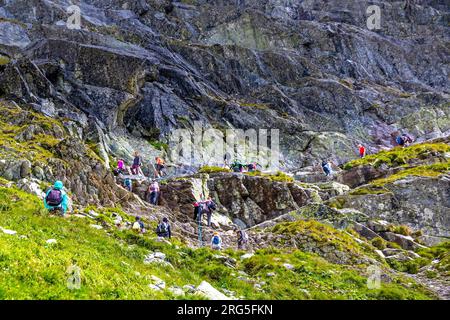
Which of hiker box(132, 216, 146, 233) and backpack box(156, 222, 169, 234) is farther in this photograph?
backpack box(156, 222, 169, 234)

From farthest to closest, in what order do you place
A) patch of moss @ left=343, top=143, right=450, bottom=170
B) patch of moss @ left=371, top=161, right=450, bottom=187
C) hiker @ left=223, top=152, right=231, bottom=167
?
hiker @ left=223, top=152, right=231, bottom=167, patch of moss @ left=343, top=143, right=450, bottom=170, patch of moss @ left=371, top=161, right=450, bottom=187

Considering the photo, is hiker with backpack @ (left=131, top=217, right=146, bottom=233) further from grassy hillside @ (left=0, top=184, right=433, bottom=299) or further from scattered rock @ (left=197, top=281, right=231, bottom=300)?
scattered rock @ (left=197, top=281, right=231, bottom=300)

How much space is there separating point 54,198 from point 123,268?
9.39 m

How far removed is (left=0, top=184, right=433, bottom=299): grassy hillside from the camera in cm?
1376

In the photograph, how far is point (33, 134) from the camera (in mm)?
39750

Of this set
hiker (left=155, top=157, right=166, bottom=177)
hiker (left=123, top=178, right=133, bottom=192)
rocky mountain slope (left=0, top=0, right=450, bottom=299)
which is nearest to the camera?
rocky mountain slope (left=0, top=0, right=450, bottom=299)

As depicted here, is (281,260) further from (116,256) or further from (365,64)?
(365,64)

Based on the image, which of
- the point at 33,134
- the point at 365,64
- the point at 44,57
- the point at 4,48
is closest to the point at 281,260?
the point at 33,134

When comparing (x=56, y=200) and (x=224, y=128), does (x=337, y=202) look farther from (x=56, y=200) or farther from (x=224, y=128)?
(x=224, y=128)

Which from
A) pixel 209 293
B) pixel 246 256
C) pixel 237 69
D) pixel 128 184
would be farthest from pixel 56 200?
pixel 237 69

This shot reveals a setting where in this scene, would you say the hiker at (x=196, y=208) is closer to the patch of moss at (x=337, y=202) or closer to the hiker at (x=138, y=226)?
the hiker at (x=138, y=226)

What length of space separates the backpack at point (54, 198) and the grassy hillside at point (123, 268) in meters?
0.69

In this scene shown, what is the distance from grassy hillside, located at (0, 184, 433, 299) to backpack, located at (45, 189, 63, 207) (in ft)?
2.25

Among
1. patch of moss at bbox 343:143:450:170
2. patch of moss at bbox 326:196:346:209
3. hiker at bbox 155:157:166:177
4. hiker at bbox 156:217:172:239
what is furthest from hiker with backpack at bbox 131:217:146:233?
patch of moss at bbox 343:143:450:170
